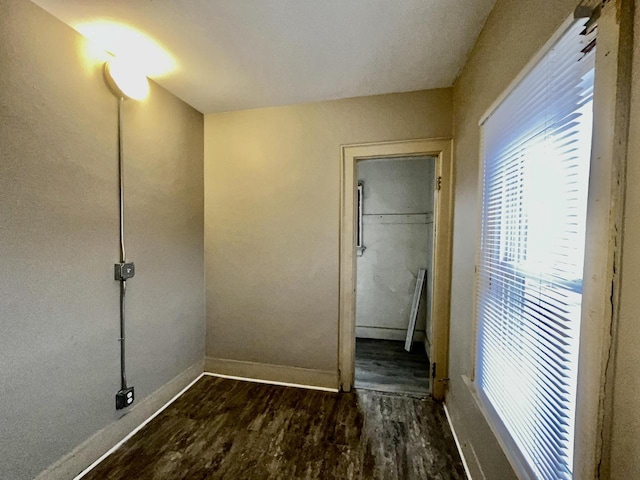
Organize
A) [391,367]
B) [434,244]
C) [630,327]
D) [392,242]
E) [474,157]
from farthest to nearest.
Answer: [392,242] < [391,367] < [434,244] < [474,157] < [630,327]

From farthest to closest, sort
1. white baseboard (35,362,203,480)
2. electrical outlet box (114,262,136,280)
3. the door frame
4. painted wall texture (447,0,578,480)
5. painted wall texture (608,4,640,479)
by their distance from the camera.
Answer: the door frame
electrical outlet box (114,262,136,280)
white baseboard (35,362,203,480)
painted wall texture (447,0,578,480)
painted wall texture (608,4,640,479)

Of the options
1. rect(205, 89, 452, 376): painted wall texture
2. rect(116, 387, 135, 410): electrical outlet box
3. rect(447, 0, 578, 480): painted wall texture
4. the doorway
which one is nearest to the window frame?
rect(447, 0, 578, 480): painted wall texture

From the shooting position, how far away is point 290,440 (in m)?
1.72

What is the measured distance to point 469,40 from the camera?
1.51m

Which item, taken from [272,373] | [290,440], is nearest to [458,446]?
[290,440]

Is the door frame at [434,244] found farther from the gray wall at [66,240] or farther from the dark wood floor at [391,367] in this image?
the gray wall at [66,240]

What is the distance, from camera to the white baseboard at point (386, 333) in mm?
3369

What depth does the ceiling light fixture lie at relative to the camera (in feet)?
5.25

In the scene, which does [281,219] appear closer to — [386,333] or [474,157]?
[474,157]

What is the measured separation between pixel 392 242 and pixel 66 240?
3.08 m

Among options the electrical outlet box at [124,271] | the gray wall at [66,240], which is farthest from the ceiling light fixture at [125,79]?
the electrical outlet box at [124,271]

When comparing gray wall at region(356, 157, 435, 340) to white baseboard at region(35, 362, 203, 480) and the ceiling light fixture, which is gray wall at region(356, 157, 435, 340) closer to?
white baseboard at region(35, 362, 203, 480)

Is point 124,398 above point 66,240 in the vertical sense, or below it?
below

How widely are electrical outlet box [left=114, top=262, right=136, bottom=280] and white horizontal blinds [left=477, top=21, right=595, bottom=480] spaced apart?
2.11 m
